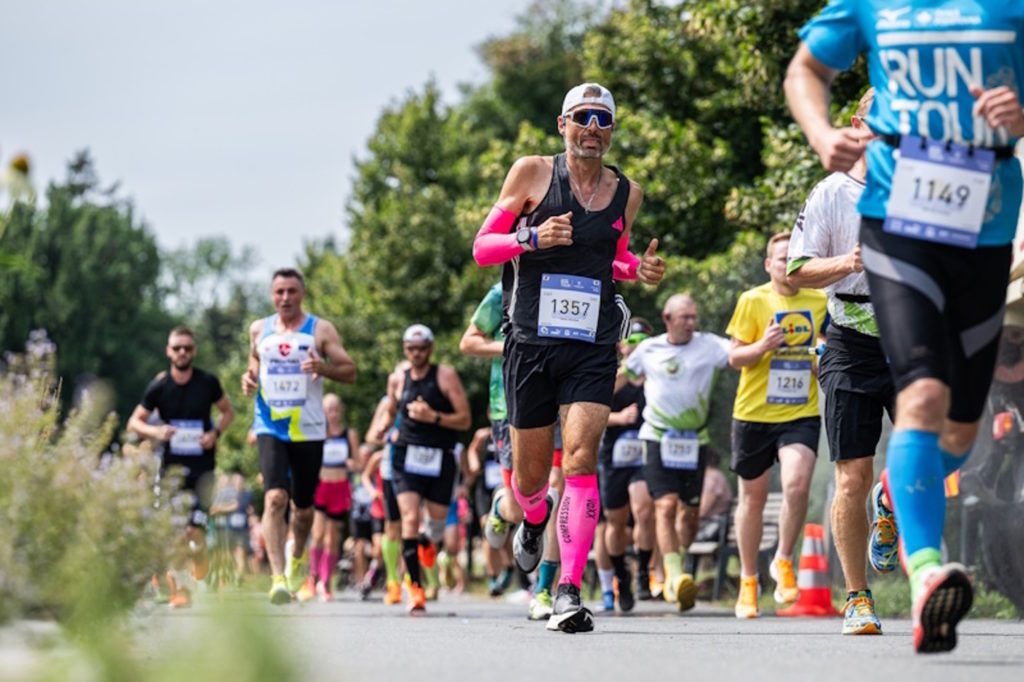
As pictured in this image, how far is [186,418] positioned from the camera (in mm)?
14820

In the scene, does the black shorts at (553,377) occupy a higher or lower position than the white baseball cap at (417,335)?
lower

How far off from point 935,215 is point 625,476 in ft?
30.7

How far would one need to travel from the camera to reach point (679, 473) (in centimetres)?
1377

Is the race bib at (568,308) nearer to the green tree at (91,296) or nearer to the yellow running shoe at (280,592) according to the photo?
the yellow running shoe at (280,592)

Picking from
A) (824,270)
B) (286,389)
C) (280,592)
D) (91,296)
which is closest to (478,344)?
(286,389)

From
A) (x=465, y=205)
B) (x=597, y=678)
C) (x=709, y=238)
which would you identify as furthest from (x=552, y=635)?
(x=465, y=205)

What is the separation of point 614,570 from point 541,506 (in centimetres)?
515

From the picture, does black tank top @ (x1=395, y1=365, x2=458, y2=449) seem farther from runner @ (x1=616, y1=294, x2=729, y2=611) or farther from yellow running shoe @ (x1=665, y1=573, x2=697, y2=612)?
yellow running shoe @ (x1=665, y1=573, x2=697, y2=612)

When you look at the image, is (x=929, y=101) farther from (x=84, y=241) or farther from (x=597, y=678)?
(x=84, y=241)

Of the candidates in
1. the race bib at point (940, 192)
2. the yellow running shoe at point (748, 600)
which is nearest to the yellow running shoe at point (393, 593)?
the yellow running shoe at point (748, 600)

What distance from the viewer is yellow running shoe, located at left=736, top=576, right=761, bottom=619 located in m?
11.6

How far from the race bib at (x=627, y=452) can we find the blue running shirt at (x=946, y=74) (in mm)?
9088

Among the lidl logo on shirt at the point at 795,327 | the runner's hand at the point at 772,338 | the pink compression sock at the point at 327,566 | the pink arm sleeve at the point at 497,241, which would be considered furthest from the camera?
the pink compression sock at the point at 327,566

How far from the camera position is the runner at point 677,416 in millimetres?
13719
